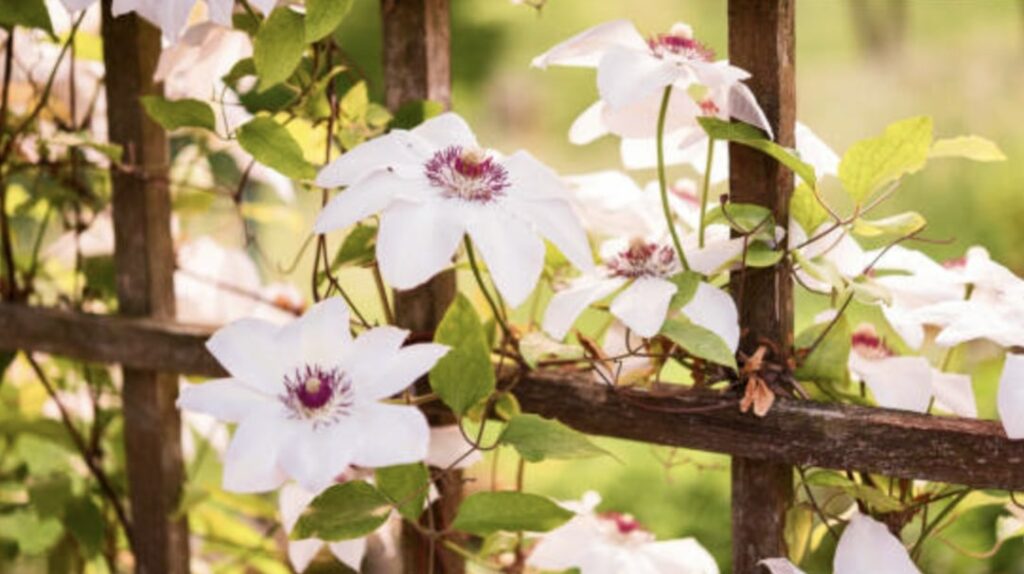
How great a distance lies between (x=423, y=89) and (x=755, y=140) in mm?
295

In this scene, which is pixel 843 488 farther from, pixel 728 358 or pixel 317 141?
pixel 317 141

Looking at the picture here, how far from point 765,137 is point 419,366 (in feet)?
0.93

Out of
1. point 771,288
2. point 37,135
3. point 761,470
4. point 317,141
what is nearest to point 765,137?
point 771,288

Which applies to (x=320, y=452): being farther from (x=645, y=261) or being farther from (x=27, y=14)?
(x=27, y=14)

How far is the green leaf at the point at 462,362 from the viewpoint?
3.17 feet

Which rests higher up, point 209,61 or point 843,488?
point 209,61

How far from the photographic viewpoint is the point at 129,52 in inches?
50.5

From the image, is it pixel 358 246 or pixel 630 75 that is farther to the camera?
pixel 358 246

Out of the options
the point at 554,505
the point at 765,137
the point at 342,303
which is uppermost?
the point at 765,137

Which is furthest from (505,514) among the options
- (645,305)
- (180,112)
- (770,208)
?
(180,112)

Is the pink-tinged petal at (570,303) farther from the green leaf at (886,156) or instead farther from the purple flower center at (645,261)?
the green leaf at (886,156)

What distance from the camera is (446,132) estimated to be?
98cm

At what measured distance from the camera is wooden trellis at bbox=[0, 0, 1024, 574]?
0.99 meters

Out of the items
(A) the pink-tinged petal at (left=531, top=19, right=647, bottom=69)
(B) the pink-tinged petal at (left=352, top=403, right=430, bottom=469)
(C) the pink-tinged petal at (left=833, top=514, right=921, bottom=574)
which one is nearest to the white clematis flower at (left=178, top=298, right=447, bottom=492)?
(B) the pink-tinged petal at (left=352, top=403, right=430, bottom=469)
